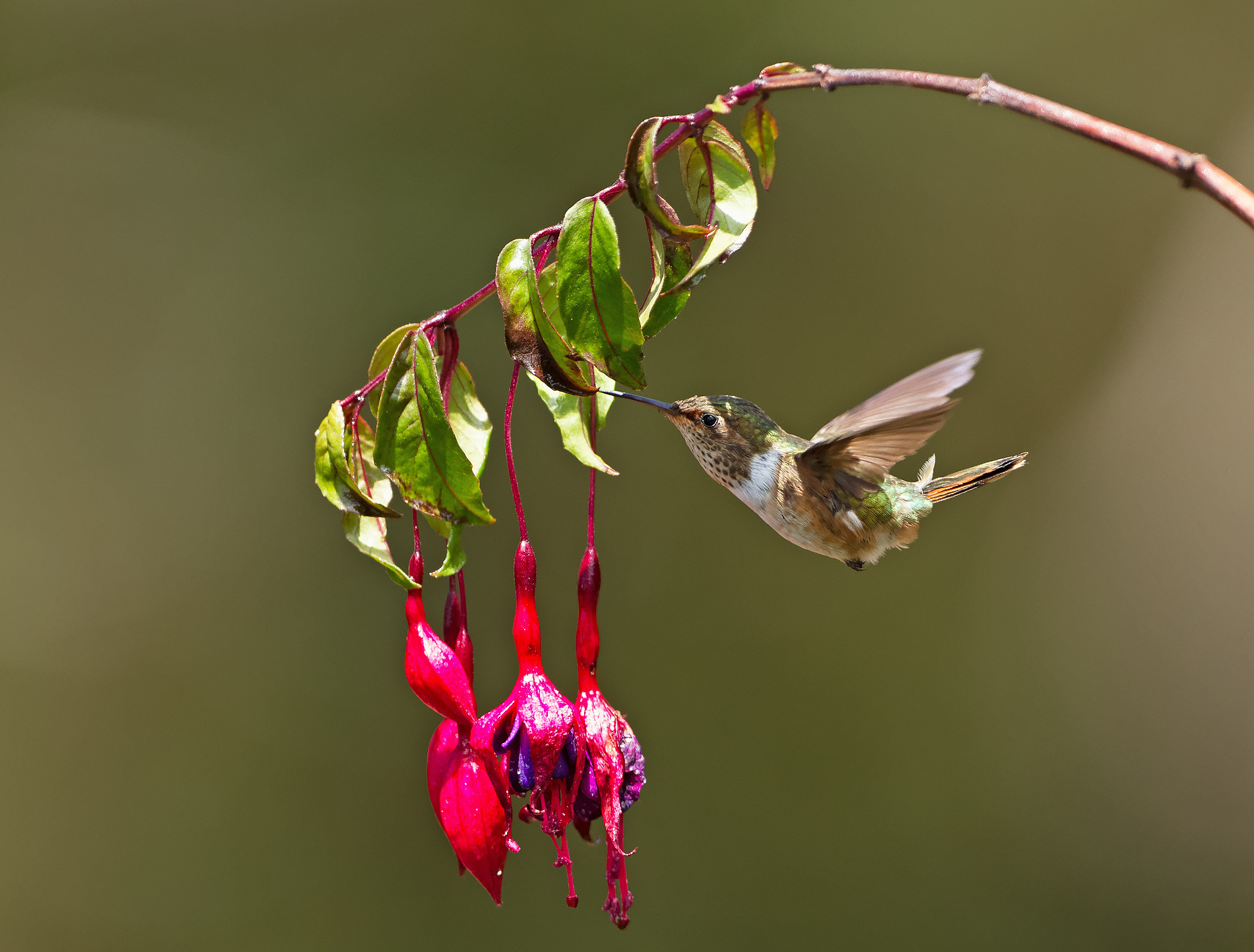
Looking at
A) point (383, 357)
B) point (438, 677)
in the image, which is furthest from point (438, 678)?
point (383, 357)

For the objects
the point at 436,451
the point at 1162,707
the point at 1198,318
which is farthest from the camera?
the point at 1162,707

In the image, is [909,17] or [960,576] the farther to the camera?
[960,576]

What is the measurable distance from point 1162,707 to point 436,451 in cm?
272

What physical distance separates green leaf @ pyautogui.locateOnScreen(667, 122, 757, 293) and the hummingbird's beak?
13 cm

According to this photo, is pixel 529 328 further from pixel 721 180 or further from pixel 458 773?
pixel 458 773

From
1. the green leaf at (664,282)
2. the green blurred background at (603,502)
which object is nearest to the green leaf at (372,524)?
the green leaf at (664,282)

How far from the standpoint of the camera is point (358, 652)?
9.44ft

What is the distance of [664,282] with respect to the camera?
70 cm

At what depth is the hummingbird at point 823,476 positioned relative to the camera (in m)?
0.86

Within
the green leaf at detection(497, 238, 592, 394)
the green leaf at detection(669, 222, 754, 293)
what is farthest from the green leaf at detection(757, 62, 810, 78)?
the green leaf at detection(497, 238, 592, 394)

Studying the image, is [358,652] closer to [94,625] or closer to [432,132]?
[94,625]

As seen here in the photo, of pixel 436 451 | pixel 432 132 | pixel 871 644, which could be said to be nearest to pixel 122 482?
pixel 432 132

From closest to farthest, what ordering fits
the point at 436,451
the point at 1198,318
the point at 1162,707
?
the point at 436,451 → the point at 1198,318 → the point at 1162,707

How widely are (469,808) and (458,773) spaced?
0.08ft
